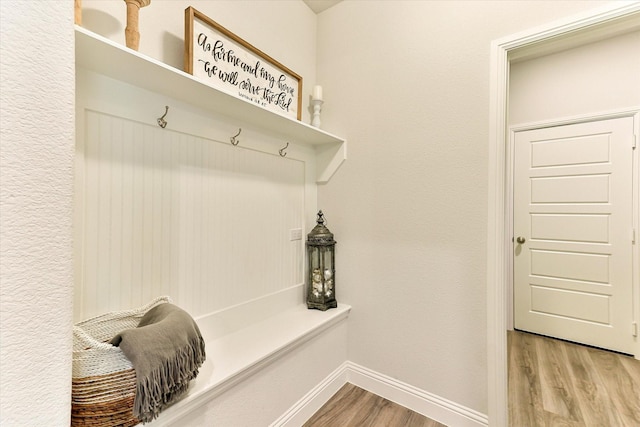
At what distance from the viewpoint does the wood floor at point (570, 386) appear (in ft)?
5.32

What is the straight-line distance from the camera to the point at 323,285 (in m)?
1.90

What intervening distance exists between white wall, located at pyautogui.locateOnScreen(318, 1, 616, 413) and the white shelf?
1.80ft

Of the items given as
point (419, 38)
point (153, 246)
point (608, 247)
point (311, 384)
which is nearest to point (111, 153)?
point (153, 246)

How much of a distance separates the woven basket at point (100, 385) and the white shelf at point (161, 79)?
84 centimetres

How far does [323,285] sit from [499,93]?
4.89 feet

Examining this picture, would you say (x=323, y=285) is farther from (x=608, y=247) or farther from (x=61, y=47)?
(x=608, y=247)

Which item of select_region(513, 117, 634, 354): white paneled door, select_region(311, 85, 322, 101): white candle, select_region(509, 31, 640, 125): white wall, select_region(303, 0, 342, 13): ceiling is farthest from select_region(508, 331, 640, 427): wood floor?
select_region(303, 0, 342, 13): ceiling

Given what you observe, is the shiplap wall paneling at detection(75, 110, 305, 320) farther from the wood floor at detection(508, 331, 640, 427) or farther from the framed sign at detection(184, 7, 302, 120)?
the wood floor at detection(508, 331, 640, 427)

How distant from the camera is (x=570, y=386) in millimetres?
1906

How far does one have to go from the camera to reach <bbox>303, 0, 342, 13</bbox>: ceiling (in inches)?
78.2

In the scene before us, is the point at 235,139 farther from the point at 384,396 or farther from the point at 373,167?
the point at 384,396

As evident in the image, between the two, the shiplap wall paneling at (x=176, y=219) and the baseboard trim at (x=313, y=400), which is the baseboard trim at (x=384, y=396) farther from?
the shiplap wall paneling at (x=176, y=219)

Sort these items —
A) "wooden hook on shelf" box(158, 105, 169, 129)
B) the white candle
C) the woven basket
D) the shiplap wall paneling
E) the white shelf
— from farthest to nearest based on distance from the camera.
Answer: the white candle < "wooden hook on shelf" box(158, 105, 169, 129) < the shiplap wall paneling < the white shelf < the woven basket

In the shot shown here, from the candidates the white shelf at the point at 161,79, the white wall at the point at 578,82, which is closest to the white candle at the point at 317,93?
the white shelf at the point at 161,79
